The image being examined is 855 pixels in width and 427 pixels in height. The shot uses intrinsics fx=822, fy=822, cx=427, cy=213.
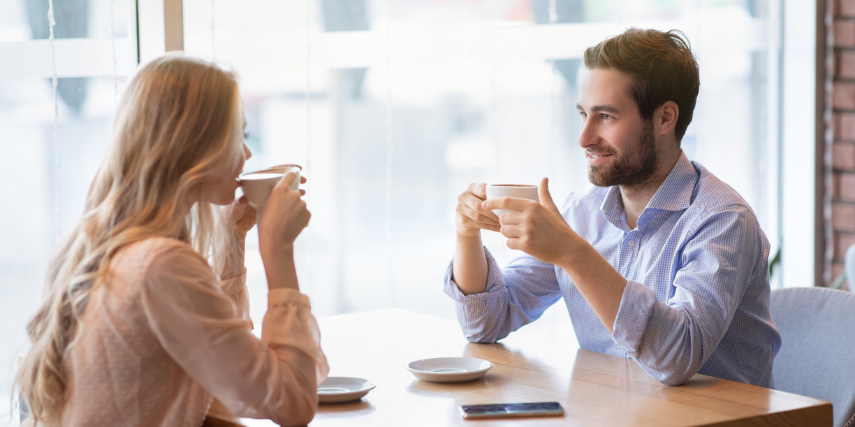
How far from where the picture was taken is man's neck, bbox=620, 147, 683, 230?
1700 millimetres

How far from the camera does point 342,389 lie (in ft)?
4.25

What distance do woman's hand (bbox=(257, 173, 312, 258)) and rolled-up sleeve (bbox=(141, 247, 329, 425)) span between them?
0.33 feet

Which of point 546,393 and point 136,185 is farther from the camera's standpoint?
point 546,393

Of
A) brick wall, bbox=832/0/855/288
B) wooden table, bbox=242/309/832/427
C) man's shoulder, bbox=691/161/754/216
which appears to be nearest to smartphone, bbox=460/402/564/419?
wooden table, bbox=242/309/832/427

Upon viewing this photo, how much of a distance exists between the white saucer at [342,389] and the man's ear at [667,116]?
2.76ft

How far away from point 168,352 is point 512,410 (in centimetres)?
48

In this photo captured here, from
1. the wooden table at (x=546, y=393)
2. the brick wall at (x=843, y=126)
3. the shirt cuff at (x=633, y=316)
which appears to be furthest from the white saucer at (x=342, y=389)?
the brick wall at (x=843, y=126)

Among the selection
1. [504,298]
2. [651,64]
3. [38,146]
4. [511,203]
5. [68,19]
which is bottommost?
[504,298]

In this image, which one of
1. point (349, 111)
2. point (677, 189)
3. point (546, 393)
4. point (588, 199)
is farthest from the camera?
point (349, 111)

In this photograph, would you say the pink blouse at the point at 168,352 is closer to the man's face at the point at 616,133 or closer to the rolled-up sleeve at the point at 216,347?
the rolled-up sleeve at the point at 216,347

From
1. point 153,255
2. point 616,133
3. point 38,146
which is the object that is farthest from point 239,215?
point 616,133

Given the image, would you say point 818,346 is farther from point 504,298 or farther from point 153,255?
point 153,255

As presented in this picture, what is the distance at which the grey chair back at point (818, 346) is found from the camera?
1.61m

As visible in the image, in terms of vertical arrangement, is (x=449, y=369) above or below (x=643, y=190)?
below
